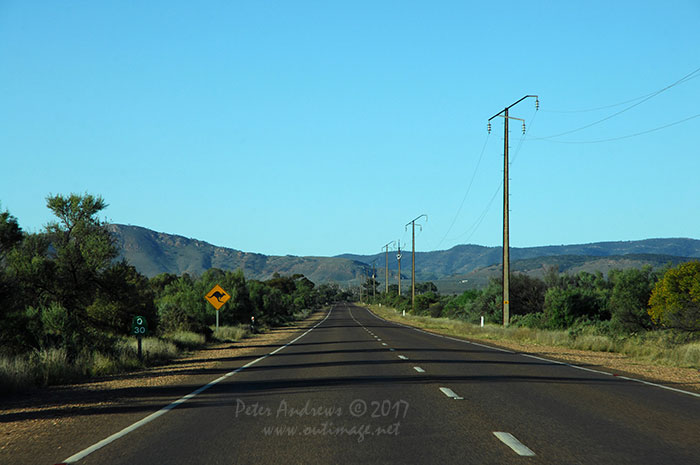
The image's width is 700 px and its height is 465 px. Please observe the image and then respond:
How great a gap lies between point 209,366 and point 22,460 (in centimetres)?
1321

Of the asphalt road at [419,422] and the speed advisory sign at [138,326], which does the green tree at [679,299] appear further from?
the speed advisory sign at [138,326]

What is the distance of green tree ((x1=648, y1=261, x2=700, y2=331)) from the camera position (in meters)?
30.0

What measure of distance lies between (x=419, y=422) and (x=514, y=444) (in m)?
1.84

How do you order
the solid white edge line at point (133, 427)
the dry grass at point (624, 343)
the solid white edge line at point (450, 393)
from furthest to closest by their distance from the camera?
1. the dry grass at point (624, 343)
2. the solid white edge line at point (450, 393)
3. the solid white edge line at point (133, 427)

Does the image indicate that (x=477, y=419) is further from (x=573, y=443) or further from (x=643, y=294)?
(x=643, y=294)

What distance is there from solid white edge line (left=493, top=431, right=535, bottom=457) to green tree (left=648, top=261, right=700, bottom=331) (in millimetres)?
22998

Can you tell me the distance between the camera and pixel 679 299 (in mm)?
31578

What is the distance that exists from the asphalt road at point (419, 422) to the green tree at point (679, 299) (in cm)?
1496

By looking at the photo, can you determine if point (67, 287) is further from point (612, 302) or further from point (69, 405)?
point (612, 302)

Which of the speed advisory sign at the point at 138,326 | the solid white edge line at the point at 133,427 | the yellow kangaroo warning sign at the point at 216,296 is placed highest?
the yellow kangaroo warning sign at the point at 216,296

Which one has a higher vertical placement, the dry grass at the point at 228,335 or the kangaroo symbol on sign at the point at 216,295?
the kangaroo symbol on sign at the point at 216,295

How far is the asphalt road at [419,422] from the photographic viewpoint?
7.98 metres

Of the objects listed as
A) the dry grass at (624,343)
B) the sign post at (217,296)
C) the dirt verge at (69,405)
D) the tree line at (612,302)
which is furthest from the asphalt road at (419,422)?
the sign post at (217,296)

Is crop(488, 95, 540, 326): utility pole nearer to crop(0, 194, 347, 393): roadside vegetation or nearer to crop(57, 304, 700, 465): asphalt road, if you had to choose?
crop(0, 194, 347, 393): roadside vegetation
